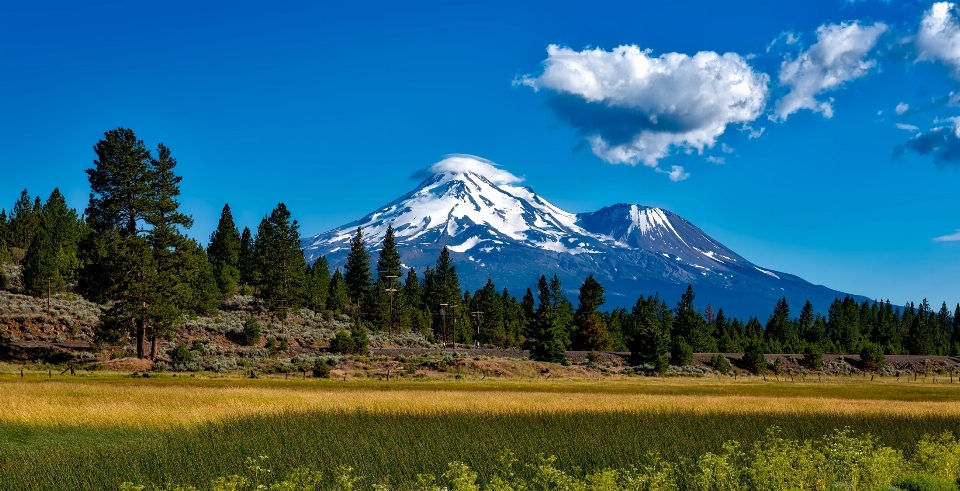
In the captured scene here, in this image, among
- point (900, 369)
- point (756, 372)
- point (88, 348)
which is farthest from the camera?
point (900, 369)

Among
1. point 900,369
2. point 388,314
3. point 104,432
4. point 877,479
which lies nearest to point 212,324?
point 388,314

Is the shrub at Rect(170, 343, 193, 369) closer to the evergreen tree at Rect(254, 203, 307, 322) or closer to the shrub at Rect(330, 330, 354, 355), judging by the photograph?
the shrub at Rect(330, 330, 354, 355)

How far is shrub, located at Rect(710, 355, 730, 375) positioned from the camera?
84.5 metres

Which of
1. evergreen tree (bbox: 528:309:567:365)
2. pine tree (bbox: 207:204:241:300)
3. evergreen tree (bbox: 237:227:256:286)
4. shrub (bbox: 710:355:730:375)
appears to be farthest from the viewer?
evergreen tree (bbox: 237:227:256:286)

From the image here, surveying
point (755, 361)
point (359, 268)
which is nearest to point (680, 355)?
point (755, 361)

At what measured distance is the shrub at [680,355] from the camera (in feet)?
281

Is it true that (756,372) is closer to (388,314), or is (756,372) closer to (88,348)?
(388,314)

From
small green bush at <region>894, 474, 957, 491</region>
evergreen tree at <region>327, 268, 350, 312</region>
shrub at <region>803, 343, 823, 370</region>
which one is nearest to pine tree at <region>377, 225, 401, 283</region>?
evergreen tree at <region>327, 268, 350, 312</region>

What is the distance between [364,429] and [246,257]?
112m

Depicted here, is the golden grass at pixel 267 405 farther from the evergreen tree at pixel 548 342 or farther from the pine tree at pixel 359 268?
the pine tree at pixel 359 268

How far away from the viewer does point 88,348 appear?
63.8m

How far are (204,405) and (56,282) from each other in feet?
210

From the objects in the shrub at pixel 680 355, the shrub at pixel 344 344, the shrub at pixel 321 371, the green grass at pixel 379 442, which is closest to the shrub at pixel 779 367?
the shrub at pixel 680 355

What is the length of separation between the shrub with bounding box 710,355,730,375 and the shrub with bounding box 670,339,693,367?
8.62 ft
